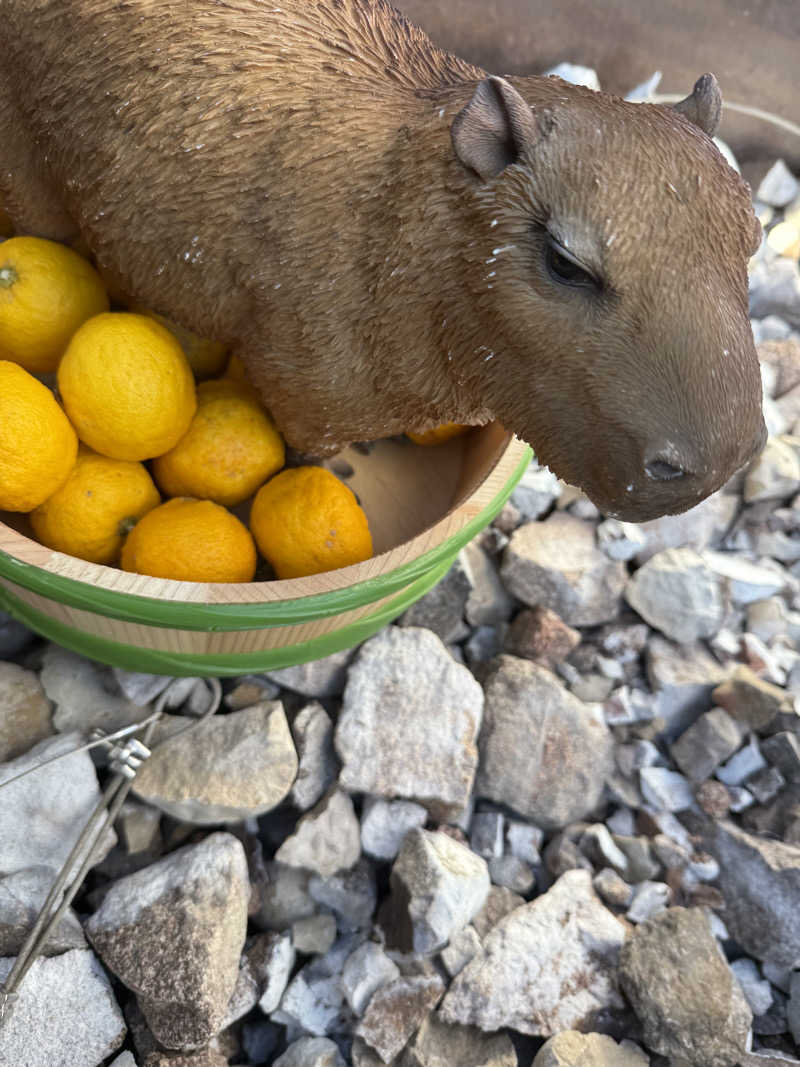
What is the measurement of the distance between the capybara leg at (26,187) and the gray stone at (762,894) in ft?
3.28

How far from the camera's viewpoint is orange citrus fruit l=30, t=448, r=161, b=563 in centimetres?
76

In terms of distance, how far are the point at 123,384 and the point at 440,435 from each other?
349mm

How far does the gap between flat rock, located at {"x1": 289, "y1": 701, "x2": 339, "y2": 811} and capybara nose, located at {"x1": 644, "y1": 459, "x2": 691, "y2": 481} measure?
60 centimetres

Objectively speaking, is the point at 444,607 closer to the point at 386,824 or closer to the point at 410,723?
the point at 410,723

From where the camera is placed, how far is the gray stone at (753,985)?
1.00 m

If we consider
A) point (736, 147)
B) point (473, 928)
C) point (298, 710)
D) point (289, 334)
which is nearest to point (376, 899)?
point (473, 928)

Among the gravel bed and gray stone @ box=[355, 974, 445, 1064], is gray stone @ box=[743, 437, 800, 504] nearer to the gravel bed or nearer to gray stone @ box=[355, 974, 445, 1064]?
the gravel bed

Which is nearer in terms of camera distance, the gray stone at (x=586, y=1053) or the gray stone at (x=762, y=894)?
the gray stone at (x=586, y=1053)

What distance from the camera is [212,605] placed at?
0.70 meters

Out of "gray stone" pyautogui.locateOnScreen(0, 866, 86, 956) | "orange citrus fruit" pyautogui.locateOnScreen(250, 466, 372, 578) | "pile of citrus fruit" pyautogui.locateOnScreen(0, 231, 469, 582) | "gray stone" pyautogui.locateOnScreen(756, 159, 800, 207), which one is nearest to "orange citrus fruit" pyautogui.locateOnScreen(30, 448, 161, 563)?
"pile of citrus fruit" pyautogui.locateOnScreen(0, 231, 469, 582)

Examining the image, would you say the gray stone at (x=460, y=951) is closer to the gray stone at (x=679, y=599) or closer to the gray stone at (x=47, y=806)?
the gray stone at (x=47, y=806)

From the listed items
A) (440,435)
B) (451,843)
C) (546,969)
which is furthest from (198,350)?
(546,969)

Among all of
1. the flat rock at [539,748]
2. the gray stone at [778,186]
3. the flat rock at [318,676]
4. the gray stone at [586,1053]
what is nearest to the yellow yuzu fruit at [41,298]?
the flat rock at [318,676]

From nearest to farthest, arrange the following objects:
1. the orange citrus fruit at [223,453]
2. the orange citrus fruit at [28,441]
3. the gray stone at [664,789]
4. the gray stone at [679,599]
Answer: the orange citrus fruit at [28,441] → the orange citrus fruit at [223,453] → the gray stone at [664,789] → the gray stone at [679,599]
